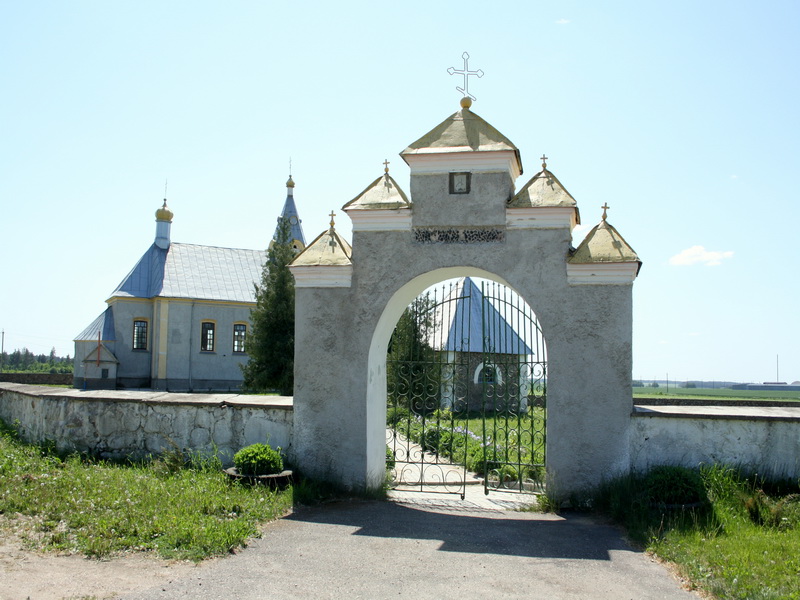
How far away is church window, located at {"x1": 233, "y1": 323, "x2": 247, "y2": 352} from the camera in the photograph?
36.0 metres

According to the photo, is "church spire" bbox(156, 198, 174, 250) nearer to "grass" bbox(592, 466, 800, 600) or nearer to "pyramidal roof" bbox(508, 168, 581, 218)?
"pyramidal roof" bbox(508, 168, 581, 218)

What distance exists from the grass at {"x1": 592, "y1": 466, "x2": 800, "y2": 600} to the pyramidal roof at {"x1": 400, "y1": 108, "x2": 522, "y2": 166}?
4.63 meters

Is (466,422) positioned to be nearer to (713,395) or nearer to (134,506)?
(134,506)

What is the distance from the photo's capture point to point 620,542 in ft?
22.8

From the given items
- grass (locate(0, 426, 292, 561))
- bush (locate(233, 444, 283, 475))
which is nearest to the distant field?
bush (locate(233, 444, 283, 475))

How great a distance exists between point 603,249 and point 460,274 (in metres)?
2.04

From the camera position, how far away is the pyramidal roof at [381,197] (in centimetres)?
929

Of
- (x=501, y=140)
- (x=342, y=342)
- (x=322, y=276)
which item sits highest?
(x=501, y=140)

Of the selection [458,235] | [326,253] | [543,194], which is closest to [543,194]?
[543,194]

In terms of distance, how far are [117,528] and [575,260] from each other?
20.2 ft

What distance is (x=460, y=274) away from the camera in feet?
31.7

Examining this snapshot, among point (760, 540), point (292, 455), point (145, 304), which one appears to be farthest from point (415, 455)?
point (145, 304)

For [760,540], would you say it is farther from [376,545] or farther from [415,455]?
[415,455]

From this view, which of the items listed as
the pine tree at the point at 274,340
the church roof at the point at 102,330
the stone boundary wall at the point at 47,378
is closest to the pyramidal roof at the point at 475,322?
the pine tree at the point at 274,340
